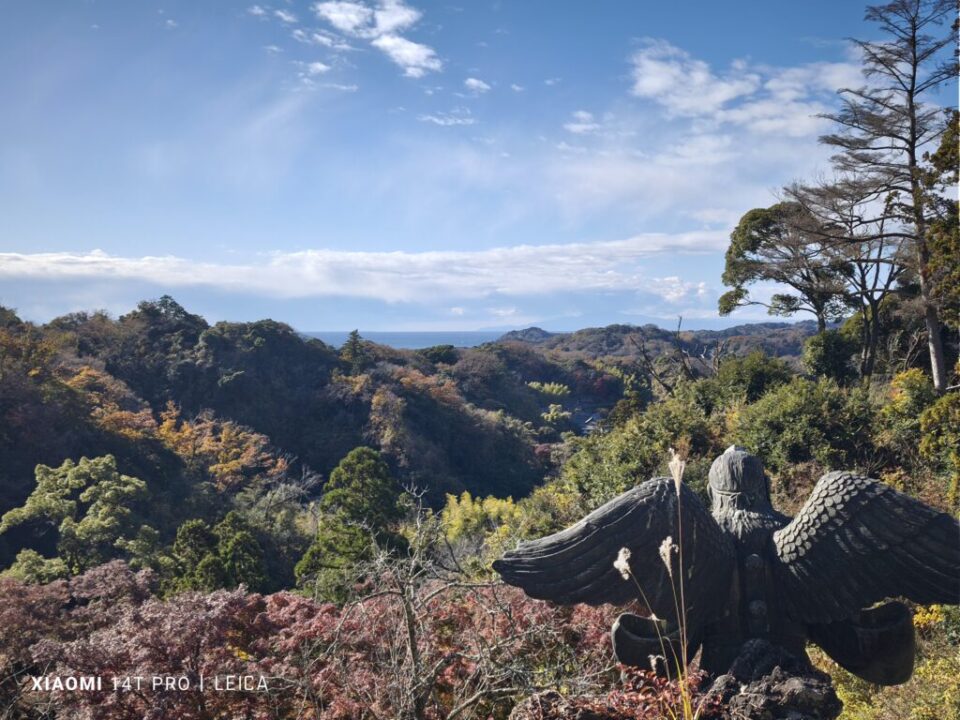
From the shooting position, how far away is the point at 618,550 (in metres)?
3.48

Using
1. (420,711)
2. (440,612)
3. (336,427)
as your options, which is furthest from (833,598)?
(336,427)

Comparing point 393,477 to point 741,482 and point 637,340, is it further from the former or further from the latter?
point 637,340

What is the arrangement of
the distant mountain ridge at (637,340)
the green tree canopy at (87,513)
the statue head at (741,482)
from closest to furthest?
the statue head at (741,482) → the green tree canopy at (87,513) → the distant mountain ridge at (637,340)

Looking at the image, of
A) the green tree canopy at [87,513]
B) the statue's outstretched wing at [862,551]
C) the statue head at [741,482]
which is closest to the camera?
the statue's outstretched wing at [862,551]

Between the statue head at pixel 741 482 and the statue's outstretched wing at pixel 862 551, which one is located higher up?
the statue head at pixel 741 482

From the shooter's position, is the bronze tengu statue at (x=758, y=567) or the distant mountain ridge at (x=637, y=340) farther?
the distant mountain ridge at (x=637, y=340)

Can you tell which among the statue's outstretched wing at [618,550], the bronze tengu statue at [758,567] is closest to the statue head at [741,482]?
the bronze tengu statue at [758,567]

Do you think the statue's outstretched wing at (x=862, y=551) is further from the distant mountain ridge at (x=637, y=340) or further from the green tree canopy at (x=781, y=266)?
the distant mountain ridge at (x=637, y=340)

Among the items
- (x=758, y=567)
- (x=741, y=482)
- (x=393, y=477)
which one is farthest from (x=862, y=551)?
(x=393, y=477)

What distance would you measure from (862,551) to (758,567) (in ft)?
1.82

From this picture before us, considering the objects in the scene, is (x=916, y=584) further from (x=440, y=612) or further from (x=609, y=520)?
(x=440, y=612)

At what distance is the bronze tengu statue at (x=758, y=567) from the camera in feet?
11.1

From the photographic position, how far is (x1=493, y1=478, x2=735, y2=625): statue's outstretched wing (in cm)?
342

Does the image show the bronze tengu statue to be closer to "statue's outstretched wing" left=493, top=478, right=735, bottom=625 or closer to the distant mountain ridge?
"statue's outstretched wing" left=493, top=478, right=735, bottom=625
